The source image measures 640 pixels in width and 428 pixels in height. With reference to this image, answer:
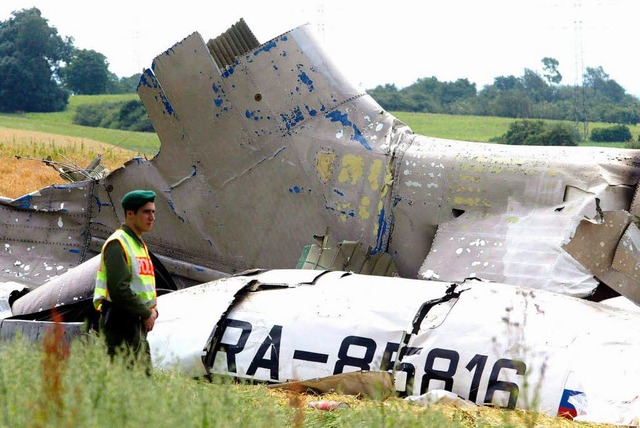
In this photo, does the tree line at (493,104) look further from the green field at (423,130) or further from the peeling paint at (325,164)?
the peeling paint at (325,164)

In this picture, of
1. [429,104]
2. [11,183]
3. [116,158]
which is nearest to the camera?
[11,183]

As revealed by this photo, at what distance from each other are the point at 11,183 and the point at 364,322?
1803cm

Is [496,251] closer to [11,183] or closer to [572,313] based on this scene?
[572,313]

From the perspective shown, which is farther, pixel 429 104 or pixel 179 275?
pixel 429 104

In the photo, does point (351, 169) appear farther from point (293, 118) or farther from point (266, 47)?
point (266, 47)

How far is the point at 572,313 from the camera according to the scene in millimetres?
7352

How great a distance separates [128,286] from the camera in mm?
5938

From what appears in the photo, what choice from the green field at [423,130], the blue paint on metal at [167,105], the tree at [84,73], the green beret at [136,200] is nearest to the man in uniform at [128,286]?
the green beret at [136,200]

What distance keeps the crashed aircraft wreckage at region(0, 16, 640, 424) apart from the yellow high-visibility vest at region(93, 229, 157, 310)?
156 cm

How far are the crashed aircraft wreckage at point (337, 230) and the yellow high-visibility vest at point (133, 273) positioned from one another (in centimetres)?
156

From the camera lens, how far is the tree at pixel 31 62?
257 ft

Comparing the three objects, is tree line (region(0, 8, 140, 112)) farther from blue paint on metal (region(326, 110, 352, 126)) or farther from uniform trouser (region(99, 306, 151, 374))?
uniform trouser (region(99, 306, 151, 374))

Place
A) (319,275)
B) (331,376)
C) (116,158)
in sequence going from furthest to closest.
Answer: (116,158) → (319,275) → (331,376)

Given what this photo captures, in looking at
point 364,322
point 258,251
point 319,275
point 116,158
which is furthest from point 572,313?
point 116,158
